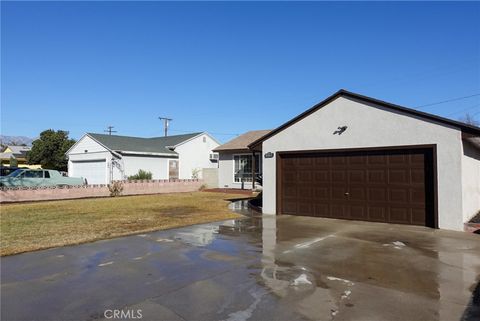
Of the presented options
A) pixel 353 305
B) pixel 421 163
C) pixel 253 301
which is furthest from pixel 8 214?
pixel 421 163

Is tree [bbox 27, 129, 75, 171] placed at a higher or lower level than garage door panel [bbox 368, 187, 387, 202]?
higher

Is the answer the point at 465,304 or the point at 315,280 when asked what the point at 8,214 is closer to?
the point at 315,280

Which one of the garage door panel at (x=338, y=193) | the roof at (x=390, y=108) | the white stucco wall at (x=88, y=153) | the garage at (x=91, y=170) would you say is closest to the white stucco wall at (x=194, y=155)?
the white stucco wall at (x=88, y=153)

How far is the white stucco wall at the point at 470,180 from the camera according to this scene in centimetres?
1115

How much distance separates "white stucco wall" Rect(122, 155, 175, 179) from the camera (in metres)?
29.1

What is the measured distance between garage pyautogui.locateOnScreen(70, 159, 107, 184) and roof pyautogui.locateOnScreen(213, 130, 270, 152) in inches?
360

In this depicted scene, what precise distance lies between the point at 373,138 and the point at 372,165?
2.99 feet

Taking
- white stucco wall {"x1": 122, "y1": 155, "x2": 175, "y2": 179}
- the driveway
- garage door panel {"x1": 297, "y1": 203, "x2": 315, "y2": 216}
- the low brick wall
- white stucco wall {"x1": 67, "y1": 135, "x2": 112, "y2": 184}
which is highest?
white stucco wall {"x1": 67, "y1": 135, "x2": 112, "y2": 184}

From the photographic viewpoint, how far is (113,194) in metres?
23.8

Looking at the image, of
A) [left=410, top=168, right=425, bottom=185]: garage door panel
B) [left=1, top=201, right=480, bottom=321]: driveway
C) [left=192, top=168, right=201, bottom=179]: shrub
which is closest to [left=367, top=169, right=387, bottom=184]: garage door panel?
[left=410, top=168, right=425, bottom=185]: garage door panel

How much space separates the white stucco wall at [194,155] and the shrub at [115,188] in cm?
919

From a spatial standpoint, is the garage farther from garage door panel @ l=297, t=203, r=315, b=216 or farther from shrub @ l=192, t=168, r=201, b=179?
garage door panel @ l=297, t=203, r=315, b=216

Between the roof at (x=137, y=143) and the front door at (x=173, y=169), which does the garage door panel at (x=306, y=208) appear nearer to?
the roof at (x=137, y=143)

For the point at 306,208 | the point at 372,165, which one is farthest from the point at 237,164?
the point at 372,165
